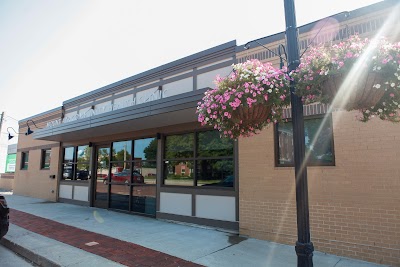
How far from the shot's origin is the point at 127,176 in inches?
415

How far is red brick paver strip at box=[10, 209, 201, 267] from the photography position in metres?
5.06

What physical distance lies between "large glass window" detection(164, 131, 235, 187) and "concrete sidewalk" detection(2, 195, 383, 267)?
4.19 feet

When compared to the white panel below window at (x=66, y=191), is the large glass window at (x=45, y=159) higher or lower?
higher

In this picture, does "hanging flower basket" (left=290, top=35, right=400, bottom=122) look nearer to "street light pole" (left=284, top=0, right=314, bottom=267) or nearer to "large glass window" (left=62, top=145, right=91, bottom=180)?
"street light pole" (left=284, top=0, right=314, bottom=267)

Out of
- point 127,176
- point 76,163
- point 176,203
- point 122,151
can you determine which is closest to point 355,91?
point 176,203

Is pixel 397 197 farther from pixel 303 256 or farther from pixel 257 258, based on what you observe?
pixel 303 256

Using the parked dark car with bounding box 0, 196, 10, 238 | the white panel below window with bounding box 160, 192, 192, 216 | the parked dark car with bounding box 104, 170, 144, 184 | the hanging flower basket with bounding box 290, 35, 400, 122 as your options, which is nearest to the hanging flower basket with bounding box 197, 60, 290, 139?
the hanging flower basket with bounding box 290, 35, 400, 122

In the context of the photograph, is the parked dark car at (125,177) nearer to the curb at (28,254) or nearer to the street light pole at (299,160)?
the curb at (28,254)

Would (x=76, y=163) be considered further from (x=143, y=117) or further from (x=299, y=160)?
(x=299, y=160)

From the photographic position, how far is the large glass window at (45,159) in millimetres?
14617

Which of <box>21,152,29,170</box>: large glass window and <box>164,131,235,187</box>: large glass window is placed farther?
<box>21,152,29,170</box>: large glass window

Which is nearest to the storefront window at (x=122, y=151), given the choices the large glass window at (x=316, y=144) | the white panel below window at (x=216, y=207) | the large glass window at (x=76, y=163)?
the large glass window at (x=76, y=163)

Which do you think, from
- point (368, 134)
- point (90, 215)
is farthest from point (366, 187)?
point (90, 215)

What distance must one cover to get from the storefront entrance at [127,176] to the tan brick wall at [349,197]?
435 centimetres
